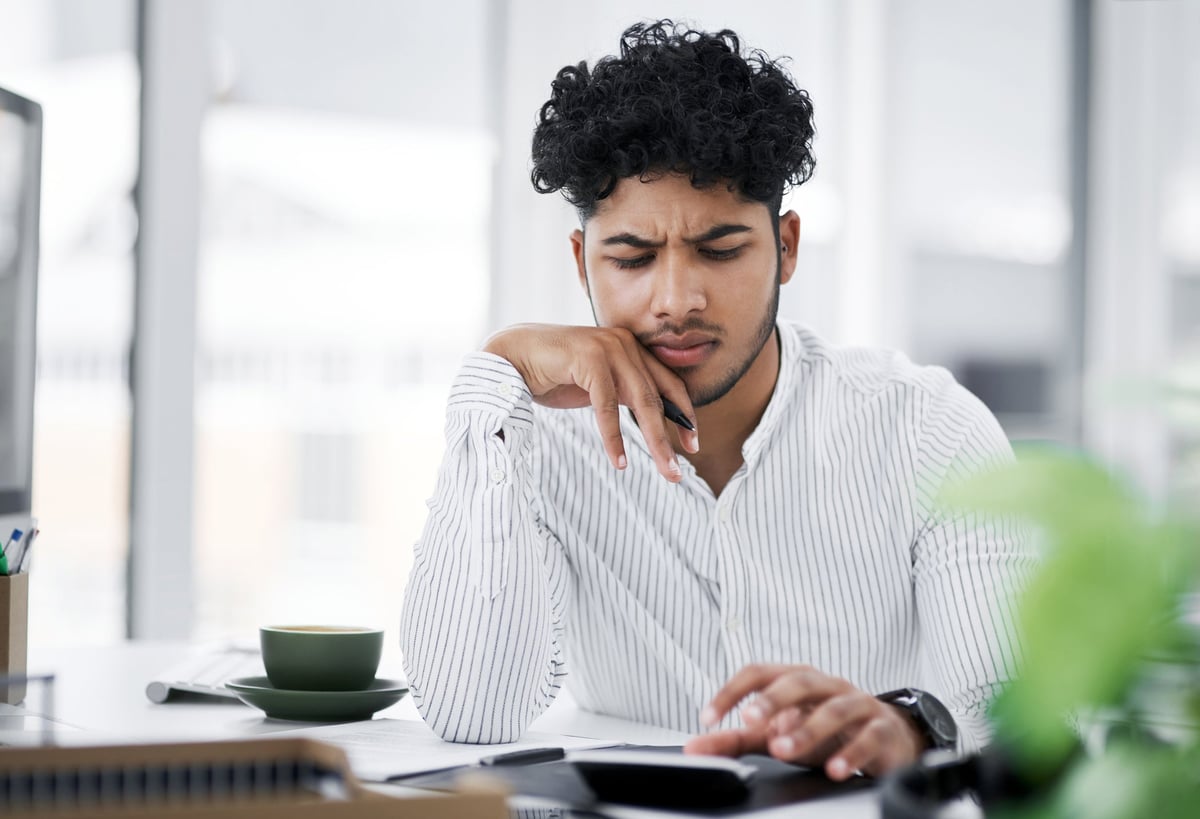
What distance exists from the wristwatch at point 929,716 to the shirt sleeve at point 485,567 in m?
0.39

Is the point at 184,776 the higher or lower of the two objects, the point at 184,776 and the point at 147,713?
the higher

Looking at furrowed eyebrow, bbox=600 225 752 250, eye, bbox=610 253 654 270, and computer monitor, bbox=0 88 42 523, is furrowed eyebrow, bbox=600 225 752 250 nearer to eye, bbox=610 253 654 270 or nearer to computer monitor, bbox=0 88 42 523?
eye, bbox=610 253 654 270

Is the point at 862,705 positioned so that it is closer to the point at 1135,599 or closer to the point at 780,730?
the point at 780,730

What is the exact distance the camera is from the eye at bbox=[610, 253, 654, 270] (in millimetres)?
1483

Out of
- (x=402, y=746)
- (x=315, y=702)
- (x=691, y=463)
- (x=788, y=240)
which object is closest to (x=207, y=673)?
(x=315, y=702)

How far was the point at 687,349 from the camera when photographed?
1.48 m

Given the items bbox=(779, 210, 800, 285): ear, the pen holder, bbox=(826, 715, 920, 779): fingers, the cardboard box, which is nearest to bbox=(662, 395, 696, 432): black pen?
bbox=(779, 210, 800, 285): ear

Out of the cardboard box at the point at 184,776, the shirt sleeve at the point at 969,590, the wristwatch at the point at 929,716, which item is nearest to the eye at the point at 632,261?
the shirt sleeve at the point at 969,590

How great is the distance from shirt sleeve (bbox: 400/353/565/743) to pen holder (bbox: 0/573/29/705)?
382mm

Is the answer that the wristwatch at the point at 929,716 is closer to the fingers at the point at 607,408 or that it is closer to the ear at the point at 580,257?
the fingers at the point at 607,408

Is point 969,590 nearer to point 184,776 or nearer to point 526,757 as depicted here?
point 526,757

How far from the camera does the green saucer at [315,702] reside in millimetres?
1158

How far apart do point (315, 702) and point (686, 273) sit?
649 millimetres

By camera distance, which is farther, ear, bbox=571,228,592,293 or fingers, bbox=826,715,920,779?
ear, bbox=571,228,592,293
